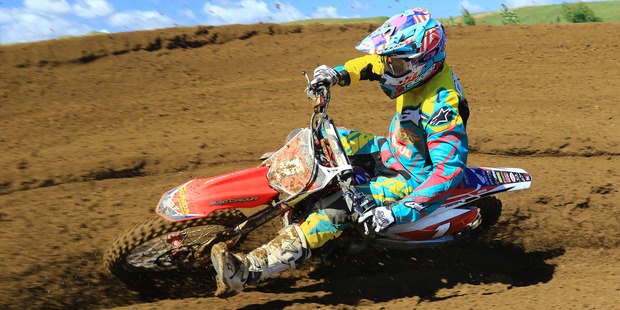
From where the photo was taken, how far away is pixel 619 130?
7.21 metres

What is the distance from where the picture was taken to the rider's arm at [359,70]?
455 centimetres

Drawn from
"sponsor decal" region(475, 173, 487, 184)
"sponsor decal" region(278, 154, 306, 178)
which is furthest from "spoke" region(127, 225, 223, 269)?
"sponsor decal" region(475, 173, 487, 184)

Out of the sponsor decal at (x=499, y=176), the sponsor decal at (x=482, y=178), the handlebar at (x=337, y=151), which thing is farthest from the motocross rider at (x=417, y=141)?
the sponsor decal at (x=499, y=176)

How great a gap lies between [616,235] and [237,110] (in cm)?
470

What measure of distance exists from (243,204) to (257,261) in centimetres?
41

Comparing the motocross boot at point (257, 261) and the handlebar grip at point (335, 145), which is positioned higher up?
the handlebar grip at point (335, 145)

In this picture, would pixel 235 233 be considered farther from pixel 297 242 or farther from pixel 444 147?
pixel 444 147

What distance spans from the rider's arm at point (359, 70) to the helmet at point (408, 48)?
620 millimetres

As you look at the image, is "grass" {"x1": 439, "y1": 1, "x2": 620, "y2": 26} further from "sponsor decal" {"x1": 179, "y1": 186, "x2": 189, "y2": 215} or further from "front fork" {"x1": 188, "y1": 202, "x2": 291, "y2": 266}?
"sponsor decal" {"x1": 179, "y1": 186, "x2": 189, "y2": 215}

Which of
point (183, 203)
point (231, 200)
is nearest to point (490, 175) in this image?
point (231, 200)

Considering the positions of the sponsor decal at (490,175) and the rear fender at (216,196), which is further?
the sponsor decal at (490,175)

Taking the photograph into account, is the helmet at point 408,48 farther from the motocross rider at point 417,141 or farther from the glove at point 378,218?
the glove at point 378,218

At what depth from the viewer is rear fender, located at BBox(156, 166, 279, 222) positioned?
141 inches

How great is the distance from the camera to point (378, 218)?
12.2ft
